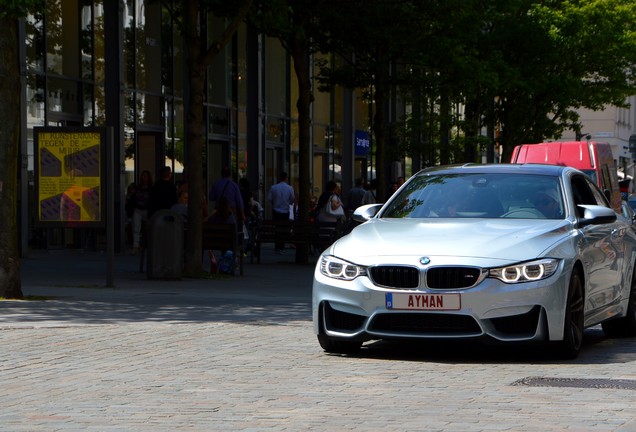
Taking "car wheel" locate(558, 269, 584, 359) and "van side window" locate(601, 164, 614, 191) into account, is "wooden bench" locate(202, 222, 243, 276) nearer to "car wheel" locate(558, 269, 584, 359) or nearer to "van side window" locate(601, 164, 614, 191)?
"van side window" locate(601, 164, 614, 191)

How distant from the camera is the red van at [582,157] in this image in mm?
29016

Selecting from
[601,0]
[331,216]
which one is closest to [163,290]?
[331,216]

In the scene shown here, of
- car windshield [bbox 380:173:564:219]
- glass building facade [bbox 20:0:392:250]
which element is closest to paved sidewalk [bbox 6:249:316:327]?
glass building facade [bbox 20:0:392:250]

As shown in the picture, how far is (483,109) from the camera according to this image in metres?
43.7

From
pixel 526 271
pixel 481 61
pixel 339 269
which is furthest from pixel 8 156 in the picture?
pixel 481 61

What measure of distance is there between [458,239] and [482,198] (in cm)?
118

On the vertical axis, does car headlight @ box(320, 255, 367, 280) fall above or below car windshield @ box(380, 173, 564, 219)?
below

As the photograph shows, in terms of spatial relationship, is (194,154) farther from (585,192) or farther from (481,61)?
(481,61)

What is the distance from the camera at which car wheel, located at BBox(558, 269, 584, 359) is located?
409 inches

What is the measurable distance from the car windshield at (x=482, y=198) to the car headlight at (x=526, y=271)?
3.64 ft

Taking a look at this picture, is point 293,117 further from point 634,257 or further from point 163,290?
point 634,257

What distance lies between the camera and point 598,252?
11.4 meters

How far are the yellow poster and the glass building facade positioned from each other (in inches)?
137

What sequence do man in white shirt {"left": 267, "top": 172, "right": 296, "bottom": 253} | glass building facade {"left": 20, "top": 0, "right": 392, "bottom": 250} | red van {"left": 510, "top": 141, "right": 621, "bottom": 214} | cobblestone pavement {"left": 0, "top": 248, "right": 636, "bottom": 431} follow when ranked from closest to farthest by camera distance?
cobblestone pavement {"left": 0, "top": 248, "right": 636, "bottom": 431}, glass building facade {"left": 20, "top": 0, "right": 392, "bottom": 250}, red van {"left": 510, "top": 141, "right": 621, "bottom": 214}, man in white shirt {"left": 267, "top": 172, "right": 296, "bottom": 253}
